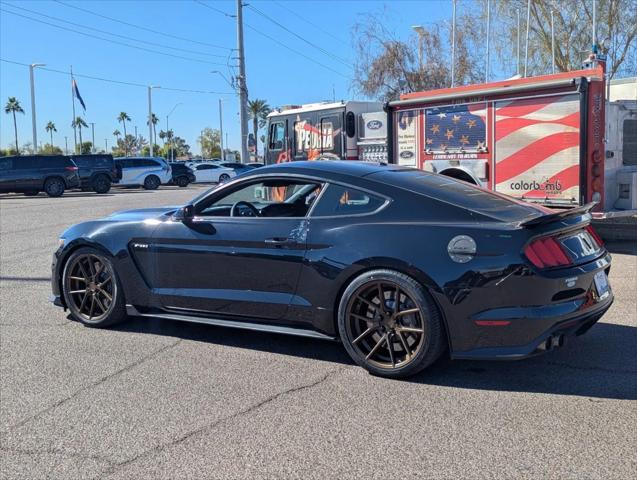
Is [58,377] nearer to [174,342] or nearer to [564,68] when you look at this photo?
[174,342]

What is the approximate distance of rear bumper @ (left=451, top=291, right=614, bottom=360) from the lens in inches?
165

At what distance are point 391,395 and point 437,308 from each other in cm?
65

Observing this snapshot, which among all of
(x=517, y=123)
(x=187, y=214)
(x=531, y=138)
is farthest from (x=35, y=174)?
(x=187, y=214)

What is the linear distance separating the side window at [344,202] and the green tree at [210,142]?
13459cm

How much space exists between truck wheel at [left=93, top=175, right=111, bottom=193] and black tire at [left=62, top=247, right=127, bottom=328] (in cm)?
2471

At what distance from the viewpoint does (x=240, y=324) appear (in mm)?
5230

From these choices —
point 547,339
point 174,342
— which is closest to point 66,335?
point 174,342

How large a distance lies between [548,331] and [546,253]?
50 cm

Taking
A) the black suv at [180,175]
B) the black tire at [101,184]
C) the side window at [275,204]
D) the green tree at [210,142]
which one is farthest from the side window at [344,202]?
the green tree at [210,142]

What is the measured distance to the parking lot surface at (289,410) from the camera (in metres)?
3.38

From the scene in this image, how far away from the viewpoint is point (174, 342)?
5613 mm

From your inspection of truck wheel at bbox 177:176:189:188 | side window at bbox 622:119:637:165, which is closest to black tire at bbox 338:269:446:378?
side window at bbox 622:119:637:165

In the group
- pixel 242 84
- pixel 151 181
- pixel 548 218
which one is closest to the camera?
pixel 548 218

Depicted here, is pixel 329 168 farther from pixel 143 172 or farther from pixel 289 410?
pixel 143 172
